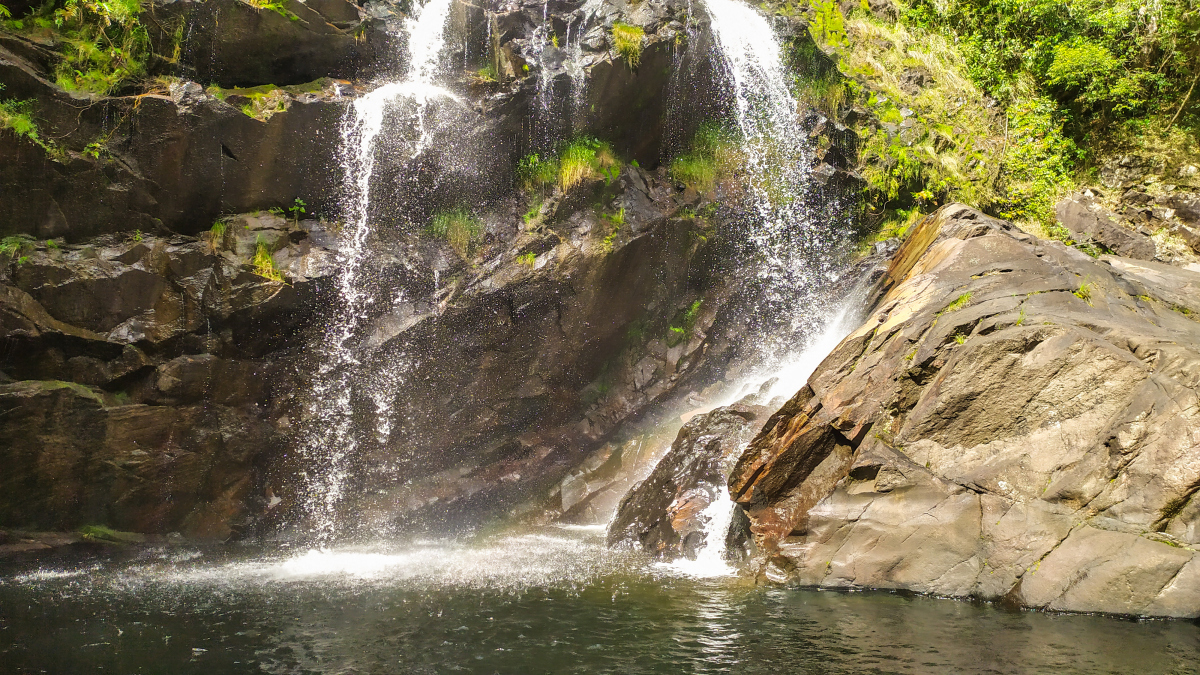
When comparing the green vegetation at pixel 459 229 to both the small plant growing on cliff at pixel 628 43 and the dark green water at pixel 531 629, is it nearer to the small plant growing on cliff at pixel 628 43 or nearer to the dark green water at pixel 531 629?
the small plant growing on cliff at pixel 628 43

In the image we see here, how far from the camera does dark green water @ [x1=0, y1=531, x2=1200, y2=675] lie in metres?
5.09

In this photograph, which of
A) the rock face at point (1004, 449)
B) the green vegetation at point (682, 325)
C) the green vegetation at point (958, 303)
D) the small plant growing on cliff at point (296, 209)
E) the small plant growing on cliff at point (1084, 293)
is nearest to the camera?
the rock face at point (1004, 449)

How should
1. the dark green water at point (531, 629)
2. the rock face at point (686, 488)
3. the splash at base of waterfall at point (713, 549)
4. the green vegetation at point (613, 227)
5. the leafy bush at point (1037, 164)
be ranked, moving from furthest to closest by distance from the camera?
the green vegetation at point (613, 227), the leafy bush at point (1037, 164), the rock face at point (686, 488), the splash at base of waterfall at point (713, 549), the dark green water at point (531, 629)

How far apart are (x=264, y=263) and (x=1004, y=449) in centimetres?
1158

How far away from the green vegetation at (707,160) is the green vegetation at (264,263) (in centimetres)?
808

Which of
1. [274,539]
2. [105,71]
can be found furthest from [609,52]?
[274,539]

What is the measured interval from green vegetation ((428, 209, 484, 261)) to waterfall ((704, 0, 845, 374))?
5.95 metres

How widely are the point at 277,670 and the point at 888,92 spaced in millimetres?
15133

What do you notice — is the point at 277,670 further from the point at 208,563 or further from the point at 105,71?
the point at 105,71

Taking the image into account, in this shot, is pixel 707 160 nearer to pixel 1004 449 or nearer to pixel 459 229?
pixel 459 229

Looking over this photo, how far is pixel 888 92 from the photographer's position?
14.3m

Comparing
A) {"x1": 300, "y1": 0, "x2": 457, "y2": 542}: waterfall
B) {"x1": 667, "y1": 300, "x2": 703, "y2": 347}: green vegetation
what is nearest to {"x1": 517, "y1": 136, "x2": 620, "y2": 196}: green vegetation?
{"x1": 300, "y1": 0, "x2": 457, "y2": 542}: waterfall

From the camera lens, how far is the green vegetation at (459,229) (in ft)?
41.8

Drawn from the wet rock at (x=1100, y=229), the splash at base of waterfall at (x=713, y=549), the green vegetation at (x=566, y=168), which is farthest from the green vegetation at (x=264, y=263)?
the wet rock at (x=1100, y=229)
